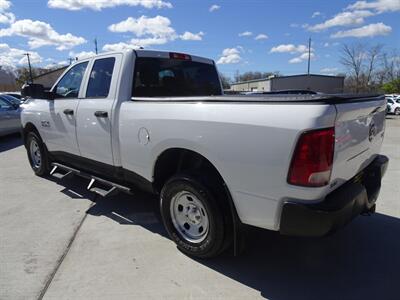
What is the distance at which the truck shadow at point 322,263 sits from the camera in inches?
116

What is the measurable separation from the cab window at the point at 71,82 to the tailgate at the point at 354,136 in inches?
138

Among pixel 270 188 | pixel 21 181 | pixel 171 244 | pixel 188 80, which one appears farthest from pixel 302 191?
pixel 21 181

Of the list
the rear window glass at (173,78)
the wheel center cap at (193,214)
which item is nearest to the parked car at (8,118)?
the rear window glass at (173,78)

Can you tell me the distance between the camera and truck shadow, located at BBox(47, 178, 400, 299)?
295 centimetres

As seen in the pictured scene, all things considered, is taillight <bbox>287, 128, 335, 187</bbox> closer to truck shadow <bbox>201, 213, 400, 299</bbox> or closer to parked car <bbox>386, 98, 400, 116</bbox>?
truck shadow <bbox>201, 213, 400, 299</bbox>

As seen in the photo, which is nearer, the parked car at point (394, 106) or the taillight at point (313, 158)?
the taillight at point (313, 158)

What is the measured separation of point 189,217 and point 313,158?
4.91 ft

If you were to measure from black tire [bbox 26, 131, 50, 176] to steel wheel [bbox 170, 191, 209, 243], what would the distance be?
336 centimetres

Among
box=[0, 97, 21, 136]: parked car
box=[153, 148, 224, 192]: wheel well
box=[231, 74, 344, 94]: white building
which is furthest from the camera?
box=[231, 74, 344, 94]: white building

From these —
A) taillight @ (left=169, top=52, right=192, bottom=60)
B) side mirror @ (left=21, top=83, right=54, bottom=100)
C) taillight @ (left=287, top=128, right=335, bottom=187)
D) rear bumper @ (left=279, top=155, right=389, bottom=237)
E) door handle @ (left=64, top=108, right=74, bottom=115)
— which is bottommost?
rear bumper @ (left=279, top=155, right=389, bottom=237)

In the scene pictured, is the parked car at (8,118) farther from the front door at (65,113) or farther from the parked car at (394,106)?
the parked car at (394,106)

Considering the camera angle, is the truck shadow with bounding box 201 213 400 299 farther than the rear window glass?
No

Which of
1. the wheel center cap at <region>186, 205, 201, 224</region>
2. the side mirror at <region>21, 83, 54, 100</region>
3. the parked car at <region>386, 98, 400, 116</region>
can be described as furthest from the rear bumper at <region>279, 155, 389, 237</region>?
the parked car at <region>386, 98, 400, 116</region>

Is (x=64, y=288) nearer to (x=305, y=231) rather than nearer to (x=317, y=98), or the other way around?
(x=305, y=231)
